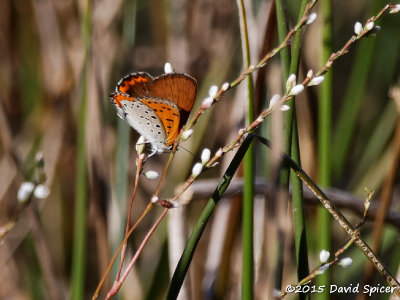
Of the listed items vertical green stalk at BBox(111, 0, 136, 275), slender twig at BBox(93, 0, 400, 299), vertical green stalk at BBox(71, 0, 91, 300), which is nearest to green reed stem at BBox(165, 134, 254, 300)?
slender twig at BBox(93, 0, 400, 299)

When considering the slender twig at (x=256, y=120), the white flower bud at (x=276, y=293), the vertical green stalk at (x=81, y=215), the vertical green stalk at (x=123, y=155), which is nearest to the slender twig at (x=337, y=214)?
the slender twig at (x=256, y=120)

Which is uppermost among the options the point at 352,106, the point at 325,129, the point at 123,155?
the point at 352,106

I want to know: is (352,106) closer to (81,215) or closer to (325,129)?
(325,129)

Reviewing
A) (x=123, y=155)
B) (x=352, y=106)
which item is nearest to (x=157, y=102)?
(x=123, y=155)

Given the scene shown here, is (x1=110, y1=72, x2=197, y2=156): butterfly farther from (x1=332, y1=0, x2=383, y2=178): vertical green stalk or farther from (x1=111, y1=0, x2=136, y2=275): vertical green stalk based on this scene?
(x1=332, y1=0, x2=383, y2=178): vertical green stalk

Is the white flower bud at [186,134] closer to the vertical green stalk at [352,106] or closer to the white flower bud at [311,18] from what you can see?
the white flower bud at [311,18]
